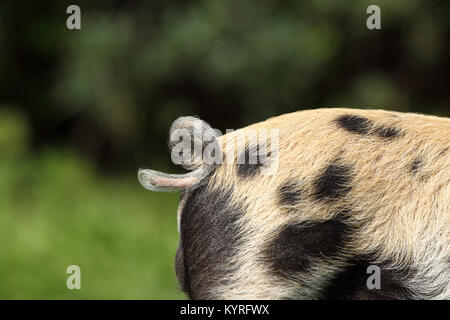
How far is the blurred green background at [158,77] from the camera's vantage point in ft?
25.1

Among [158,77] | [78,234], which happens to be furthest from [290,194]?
[158,77]

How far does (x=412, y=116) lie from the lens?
2.57 meters

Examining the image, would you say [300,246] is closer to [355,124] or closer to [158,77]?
[355,124]

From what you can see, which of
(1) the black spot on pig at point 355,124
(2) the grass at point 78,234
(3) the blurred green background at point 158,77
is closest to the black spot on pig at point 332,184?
(1) the black spot on pig at point 355,124

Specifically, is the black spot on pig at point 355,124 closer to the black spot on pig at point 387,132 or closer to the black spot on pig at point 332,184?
the black spot on pig at point 387,132

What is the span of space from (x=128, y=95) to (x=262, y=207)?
20.1ft

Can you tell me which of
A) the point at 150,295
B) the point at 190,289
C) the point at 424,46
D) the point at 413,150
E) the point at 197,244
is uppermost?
the point at 424,46

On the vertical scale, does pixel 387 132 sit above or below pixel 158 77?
below

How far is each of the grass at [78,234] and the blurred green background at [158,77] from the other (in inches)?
1.2

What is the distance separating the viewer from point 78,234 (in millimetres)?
5902

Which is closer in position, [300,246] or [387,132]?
[300,246]

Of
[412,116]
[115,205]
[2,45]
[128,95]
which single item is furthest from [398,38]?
[412,116]

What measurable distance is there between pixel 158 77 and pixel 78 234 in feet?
9.24

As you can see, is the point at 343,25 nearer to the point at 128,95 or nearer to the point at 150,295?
the point at 128,95
